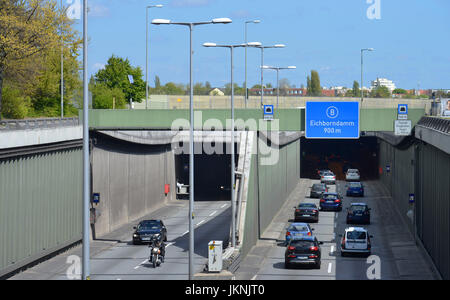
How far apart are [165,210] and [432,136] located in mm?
34538

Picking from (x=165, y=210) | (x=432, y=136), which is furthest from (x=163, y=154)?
(x=432, y=136)

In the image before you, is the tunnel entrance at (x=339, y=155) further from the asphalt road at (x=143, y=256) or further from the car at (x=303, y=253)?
the car at (x=303, y=253)

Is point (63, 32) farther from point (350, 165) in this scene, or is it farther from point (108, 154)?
point (350, 165)

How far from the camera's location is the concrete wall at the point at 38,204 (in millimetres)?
31656

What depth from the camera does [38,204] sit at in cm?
3559

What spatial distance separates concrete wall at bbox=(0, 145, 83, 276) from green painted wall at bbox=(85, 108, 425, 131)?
3116 millimetres

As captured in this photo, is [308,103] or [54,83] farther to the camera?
[54,83]

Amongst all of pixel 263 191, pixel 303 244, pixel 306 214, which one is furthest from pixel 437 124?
pixel 306 214

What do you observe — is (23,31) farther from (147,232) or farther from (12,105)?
(147,232)

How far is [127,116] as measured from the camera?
4228cm

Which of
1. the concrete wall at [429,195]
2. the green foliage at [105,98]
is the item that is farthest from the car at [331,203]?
the green foliage at [105,98]

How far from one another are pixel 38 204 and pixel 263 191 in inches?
662

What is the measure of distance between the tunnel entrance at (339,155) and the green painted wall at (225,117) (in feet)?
206
